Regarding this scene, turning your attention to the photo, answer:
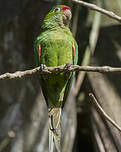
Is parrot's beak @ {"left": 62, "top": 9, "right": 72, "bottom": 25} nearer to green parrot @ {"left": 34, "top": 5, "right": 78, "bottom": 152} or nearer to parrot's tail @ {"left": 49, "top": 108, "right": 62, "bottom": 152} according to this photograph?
green parrot @ {"left": 34, "top": 5, "right": 78, "bottom": 152}

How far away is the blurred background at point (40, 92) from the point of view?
14.5ft

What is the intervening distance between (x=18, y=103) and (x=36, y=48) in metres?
1.23

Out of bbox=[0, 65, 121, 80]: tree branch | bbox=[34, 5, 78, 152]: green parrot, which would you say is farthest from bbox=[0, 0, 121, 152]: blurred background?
bbox=[0, 65, 121, 80]: tree branch

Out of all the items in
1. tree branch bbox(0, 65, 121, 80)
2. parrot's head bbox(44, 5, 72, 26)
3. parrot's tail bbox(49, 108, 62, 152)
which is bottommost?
parrot's tail bbox(49, 108, 62, 152)

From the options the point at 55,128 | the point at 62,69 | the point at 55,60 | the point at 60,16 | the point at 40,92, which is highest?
the point at 60,16

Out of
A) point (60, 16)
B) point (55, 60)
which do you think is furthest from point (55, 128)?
point (60, 16)

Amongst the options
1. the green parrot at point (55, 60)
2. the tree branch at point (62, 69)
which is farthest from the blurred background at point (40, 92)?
the tree branch at point (62, 69)

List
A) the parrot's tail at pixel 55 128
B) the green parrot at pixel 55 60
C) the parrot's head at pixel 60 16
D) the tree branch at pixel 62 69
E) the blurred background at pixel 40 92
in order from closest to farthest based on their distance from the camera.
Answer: the tree branch at pixel 62 69 < the parrot's tail at pixel 55 128 < the green parrot at pixel 55 60 < the parrot's head at pixel 60 16 < the blurred background at pixel 40 92

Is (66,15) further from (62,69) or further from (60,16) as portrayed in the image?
(62,69)

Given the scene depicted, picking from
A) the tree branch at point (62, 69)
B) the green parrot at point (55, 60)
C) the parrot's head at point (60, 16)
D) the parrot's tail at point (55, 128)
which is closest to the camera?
the tree branch at point (62, 69)

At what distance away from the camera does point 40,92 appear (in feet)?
15.6

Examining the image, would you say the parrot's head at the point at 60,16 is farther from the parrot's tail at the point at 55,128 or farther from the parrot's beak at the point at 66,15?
the parrot's tail at the point at 55,128

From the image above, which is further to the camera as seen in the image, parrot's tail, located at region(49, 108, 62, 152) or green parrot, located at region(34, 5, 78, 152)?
green parrot, located at region(34, 5, 78, 152)

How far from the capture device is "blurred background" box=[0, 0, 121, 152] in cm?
441
